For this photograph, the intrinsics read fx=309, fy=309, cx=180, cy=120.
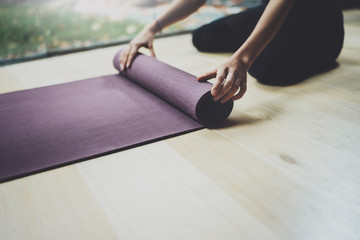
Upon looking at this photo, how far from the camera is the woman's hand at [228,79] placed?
115cm

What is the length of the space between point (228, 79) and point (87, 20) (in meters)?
4.04

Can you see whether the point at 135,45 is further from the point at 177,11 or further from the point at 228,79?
the point at 228,79

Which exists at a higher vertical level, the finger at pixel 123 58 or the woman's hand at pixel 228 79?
the woman's hand at pixel 228 79

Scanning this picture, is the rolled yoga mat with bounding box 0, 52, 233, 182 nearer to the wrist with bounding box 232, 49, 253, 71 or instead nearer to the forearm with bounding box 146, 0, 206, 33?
the wrist with bounding box 232, 49, 253, 71

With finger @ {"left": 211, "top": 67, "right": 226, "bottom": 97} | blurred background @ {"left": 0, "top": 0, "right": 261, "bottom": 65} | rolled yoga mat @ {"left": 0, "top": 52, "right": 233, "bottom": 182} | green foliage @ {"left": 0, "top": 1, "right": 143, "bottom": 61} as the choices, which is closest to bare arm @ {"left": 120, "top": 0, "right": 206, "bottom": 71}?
rolled yoga mat @ {"left": 0, "top": 52, "right": 233, "bottom": 182}

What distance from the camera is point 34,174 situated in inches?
38.6

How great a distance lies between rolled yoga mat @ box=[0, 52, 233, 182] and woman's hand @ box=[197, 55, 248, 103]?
0.06m

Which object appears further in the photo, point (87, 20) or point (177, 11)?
point (87, 20)

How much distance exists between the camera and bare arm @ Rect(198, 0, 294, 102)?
1.16m

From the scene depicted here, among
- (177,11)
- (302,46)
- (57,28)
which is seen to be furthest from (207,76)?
(57,28)

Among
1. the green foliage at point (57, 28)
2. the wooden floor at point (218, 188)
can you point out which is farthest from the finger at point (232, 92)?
the green foliage at point (57, 28)

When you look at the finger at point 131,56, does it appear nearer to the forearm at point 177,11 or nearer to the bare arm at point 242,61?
the forearm at point 177,11

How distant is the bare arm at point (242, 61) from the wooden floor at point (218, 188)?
17 centimetres

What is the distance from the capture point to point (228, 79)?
1158 mm
